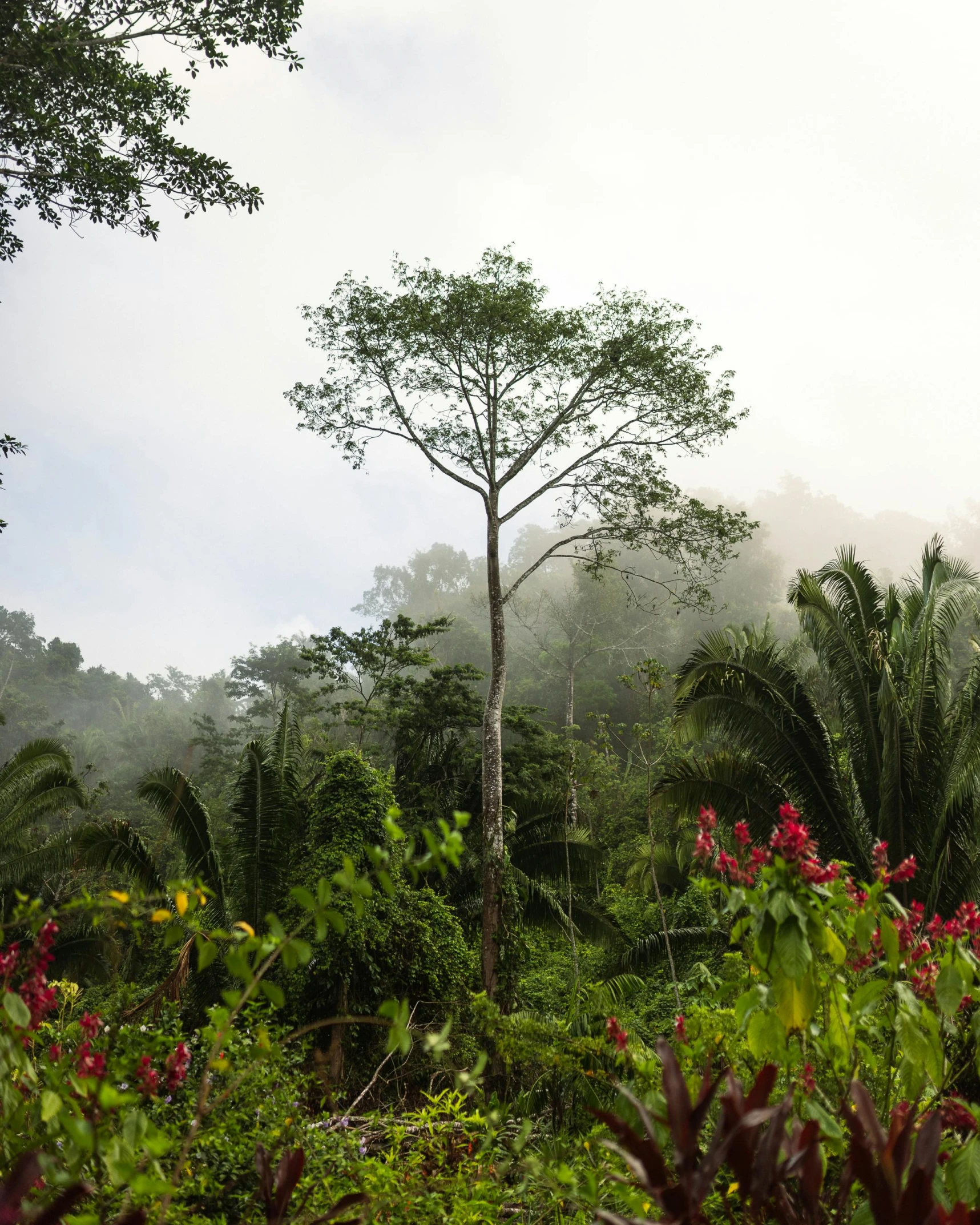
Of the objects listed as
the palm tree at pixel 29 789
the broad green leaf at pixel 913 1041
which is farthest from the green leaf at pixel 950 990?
the palm tree at pixel 29 789

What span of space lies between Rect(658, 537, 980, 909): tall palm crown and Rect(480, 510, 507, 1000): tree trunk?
2373mm

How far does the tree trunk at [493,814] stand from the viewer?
376 inches

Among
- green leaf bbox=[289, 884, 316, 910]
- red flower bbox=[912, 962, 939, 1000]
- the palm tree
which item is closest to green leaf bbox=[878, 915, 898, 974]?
red flower bbox=[912, 962, 939, 1000]

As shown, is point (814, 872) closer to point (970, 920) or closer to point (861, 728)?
point (970, 920)

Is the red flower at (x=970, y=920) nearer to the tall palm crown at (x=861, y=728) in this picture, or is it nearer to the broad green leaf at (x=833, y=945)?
the broad green leaf at (x=833, y=945)

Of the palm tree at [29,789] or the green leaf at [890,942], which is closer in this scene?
the green leaf at [890,942]

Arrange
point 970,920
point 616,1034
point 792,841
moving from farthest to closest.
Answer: point 616,1034 → point 970,920 → point 792,841

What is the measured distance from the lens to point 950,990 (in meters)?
1.74

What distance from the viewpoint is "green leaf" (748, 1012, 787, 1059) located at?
1.85 m

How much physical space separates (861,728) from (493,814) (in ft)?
14.5

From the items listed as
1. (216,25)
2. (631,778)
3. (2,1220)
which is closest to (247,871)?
(216,25)

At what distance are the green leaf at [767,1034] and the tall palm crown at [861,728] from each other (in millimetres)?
5733

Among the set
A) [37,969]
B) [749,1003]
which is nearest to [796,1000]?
[749,1003]

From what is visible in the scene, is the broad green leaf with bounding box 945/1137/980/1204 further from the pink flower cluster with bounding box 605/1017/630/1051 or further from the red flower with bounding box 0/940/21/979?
the red flower with bounding box 0/940/21/979
